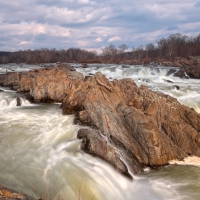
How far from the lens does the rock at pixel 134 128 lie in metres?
9.34

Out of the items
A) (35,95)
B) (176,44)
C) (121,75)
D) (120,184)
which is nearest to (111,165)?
(120,184)

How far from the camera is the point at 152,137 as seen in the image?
32.3 ft

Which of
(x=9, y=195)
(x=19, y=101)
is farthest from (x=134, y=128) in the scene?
(x=19, y=101)

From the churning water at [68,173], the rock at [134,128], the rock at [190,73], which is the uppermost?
the rock at [190,73]

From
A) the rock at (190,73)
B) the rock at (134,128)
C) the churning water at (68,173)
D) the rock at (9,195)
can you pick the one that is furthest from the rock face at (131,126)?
the rock at (190,73)

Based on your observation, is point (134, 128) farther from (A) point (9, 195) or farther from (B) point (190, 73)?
(B) point (190, 73)

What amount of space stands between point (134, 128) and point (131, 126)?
0.21m

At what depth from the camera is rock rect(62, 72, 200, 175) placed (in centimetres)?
934

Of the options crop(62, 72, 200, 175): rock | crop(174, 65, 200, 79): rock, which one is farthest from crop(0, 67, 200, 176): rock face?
crop(174, 65, 200, 79): rock

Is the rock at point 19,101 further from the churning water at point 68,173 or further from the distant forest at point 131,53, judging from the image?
the distant forest at point 131,53

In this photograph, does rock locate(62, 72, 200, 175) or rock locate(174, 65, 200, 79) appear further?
rock locate(174, 65, 200, 79)

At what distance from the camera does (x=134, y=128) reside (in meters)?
10.4

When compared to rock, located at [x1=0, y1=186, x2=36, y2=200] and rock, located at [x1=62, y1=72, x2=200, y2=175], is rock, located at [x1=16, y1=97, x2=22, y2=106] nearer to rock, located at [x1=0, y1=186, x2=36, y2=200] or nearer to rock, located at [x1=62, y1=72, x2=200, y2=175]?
rock, located at [x1=62, y1=72, x2=200, y2=175]

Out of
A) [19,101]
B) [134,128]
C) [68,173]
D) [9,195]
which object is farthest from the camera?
[19,101]
